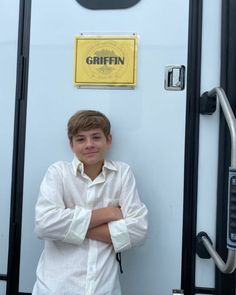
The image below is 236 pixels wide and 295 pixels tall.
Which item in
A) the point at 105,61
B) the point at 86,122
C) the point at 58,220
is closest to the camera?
the point at 58,220

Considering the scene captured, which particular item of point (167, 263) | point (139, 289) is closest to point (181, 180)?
point (167, 263)

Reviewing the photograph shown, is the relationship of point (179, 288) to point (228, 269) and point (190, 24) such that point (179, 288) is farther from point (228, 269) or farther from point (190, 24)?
point (190, 24)

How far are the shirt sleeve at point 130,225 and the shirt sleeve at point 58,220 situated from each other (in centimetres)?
12

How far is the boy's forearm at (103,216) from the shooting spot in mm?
1409

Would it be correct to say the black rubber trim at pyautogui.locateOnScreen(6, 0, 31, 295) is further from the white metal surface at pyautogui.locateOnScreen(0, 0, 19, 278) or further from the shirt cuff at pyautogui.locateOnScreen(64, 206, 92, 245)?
the shirt cuff at pyautogui.locateOnScreen(64, 206, 92, 245)

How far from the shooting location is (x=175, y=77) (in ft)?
5.06

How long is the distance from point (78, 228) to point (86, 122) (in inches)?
17.0

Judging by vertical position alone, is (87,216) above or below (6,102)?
below

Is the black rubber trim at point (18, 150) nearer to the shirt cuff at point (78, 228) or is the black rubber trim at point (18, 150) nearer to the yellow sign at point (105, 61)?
the yellow sign at point (105, 61)

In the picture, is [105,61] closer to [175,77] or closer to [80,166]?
[175,77]

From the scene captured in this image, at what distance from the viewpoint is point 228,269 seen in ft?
3.79

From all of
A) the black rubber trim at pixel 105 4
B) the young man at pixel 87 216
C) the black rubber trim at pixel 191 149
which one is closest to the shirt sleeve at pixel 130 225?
the young man at pixel 87 216

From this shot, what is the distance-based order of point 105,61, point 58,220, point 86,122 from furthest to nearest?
point 105,61 < point 86,122 < point 58,220

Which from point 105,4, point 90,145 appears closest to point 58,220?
point 90,145
